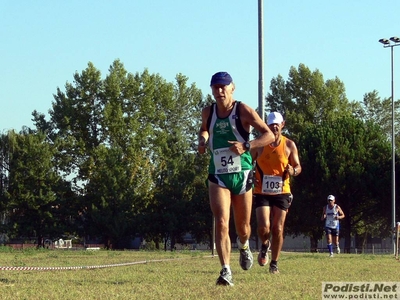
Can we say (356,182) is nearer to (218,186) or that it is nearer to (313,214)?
(313,214)

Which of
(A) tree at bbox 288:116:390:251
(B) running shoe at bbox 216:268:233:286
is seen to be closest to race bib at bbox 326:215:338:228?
(B) running shoe at bbox 216:268:233:286

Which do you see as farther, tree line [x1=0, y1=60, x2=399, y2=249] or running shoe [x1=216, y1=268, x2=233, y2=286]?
tree line [x1=0, y1=60, x2=399, y2=249]

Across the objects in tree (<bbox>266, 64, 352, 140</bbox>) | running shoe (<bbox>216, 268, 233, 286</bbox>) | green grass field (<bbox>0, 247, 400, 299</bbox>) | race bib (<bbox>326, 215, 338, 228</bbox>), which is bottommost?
green grass field (<bbox>0, 247, 400, 299</bbox>)

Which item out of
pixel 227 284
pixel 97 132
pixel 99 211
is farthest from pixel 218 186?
pixel 97 132

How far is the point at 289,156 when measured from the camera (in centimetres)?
1339

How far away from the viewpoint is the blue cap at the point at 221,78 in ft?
33.4

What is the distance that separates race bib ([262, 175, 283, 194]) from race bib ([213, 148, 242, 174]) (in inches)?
114

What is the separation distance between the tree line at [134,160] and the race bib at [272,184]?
2159 inches

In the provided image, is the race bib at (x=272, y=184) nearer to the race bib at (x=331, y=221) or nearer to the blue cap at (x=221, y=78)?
the blue cap at (x=221, y=78)

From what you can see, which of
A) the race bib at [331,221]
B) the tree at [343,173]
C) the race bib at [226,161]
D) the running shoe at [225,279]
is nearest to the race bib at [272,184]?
the race bib at [226,161]

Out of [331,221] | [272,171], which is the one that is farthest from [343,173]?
[272,171]

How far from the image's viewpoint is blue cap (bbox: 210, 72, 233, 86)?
10.2 meters

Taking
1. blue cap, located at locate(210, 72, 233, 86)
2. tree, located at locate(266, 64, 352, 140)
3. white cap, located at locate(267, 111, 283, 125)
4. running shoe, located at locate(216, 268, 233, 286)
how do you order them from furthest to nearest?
tree, located at locate(266, 64, 352, 140), white cap, located at locate(267, 111, 283, 125), blue cap, located at locate(210, 72, 233, 86), running shoe, located at locate(216, 268, 233, 286)

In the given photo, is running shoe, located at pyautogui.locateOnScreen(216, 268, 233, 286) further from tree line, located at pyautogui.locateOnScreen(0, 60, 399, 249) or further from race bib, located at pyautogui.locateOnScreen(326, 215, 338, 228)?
tree line, located at pyautogui.locateOnScreen(0, 60, 399, 249)
